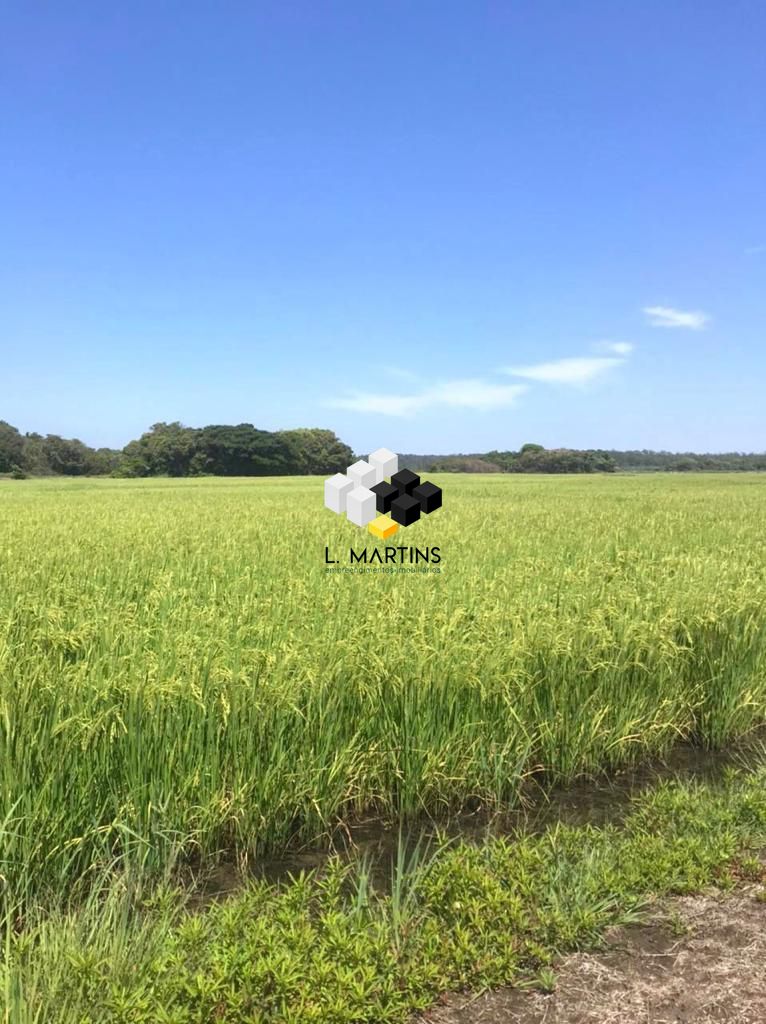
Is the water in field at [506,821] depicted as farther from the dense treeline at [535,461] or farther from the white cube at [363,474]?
the dense treeline at [535,461]

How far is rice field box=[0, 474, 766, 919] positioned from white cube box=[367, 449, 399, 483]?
5.75 meters

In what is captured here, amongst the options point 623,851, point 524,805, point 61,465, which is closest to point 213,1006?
point 623,851

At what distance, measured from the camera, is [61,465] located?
311 ft

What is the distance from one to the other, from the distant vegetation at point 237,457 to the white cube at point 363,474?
182ft

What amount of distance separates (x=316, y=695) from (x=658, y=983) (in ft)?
6.79

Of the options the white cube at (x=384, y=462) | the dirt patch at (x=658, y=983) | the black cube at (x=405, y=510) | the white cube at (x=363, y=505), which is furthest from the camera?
the white cube at (x=363, y=505)

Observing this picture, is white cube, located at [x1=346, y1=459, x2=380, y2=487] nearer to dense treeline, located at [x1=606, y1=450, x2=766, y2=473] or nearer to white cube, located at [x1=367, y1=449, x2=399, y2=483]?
white cube, located at [x1=367, y1=449, x2=399, y2=483]

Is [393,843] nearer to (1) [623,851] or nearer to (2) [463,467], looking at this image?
(1) [623,851]

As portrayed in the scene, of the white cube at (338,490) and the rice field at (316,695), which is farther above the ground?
the white cube at (338,490)

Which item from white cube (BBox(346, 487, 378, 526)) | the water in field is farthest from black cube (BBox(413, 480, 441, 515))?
the water in field

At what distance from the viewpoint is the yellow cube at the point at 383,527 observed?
11.7 metres

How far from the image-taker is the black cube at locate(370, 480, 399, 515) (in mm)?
13500

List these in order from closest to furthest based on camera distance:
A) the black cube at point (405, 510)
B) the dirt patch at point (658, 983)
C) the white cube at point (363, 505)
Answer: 1. the dirt patch at point (658, 983)
2. the black cube at point (405, 510)
3. the white cube at point (363, 505)

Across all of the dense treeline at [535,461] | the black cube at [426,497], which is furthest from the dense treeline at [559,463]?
the black cube at [426,497]
